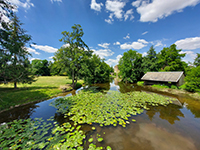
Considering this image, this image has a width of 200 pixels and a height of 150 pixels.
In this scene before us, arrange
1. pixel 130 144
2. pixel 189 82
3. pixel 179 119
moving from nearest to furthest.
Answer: pixel 130 144 → pixel 179 119 → pixel 189 82

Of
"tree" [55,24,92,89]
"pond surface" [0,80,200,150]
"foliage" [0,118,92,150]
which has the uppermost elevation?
"tree" [55,24,92,89]

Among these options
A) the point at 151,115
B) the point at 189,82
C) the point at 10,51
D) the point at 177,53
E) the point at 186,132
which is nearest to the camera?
the point at 186,132

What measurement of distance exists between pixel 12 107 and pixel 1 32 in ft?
22.1

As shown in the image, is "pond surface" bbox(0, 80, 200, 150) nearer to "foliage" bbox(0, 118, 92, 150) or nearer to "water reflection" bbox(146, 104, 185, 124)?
"water reflection" bbox(146, 104, 185, 124)

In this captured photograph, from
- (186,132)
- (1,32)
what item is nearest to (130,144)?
(186,132)

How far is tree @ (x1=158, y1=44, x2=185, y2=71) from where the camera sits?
80.9 ft

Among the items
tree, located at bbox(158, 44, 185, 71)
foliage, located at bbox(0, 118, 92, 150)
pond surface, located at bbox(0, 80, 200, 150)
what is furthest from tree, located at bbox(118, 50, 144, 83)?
foliage, located at bbox(0, 118, 92, 150)

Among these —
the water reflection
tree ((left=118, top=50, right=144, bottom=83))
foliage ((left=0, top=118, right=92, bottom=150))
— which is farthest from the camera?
tree ((left=118, top=50, right=144, bottom=83))

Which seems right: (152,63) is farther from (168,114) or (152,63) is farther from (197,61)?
(168,114)

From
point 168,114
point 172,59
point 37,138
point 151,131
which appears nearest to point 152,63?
point 172,59

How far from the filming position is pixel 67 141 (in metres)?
3.75

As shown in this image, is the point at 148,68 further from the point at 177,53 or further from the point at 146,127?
the point at 146,127

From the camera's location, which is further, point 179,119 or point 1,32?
point 179,119

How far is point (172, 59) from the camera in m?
25.7
